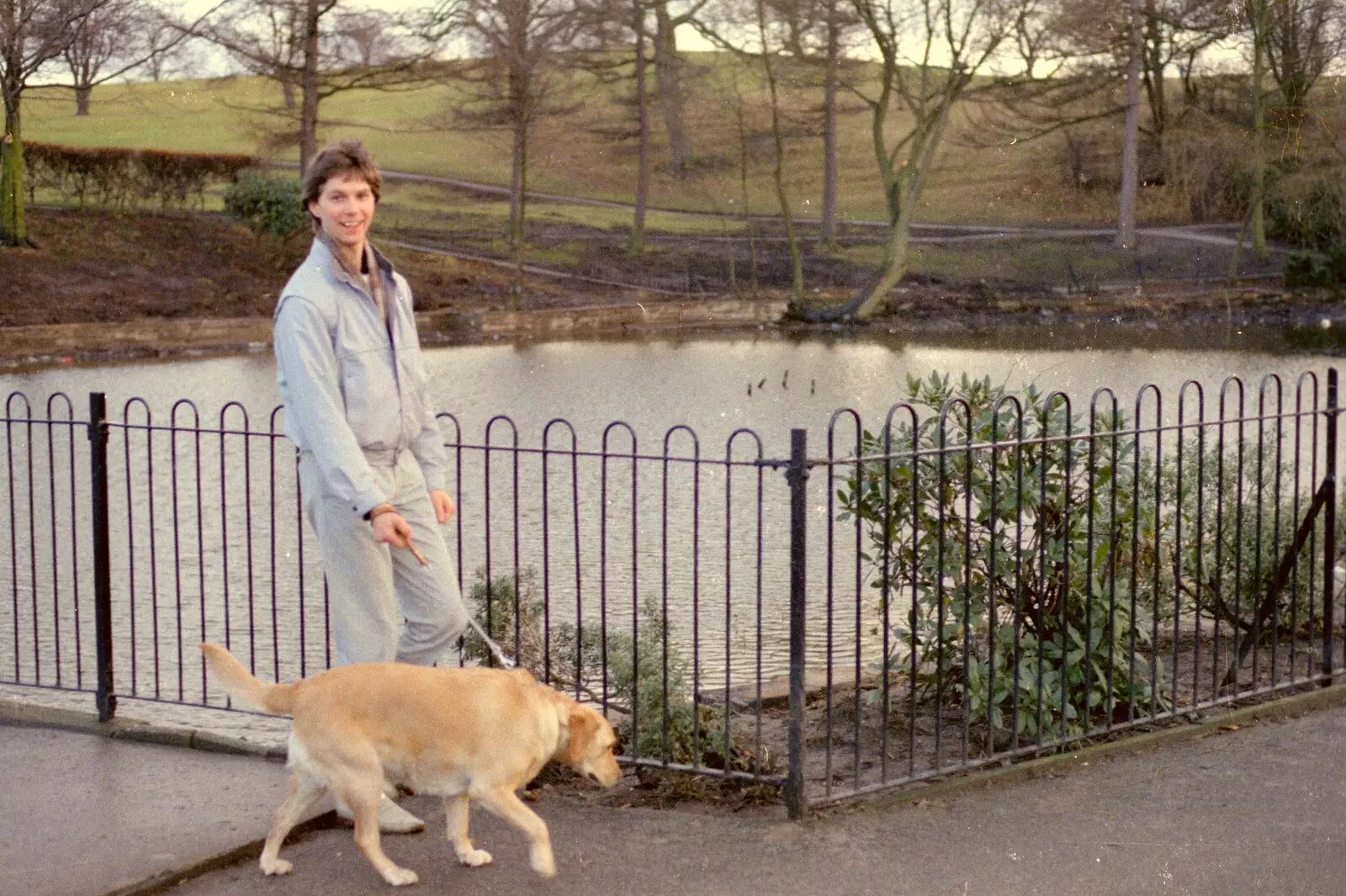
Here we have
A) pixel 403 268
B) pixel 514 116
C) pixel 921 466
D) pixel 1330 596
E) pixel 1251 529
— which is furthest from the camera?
pixel 403 268

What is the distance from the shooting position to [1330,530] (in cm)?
717

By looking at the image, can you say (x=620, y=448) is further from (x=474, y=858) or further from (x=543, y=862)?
(x=543, y=862)

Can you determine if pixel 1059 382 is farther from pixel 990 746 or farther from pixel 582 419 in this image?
pixel 990 746

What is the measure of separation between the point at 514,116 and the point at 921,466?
1096 inches

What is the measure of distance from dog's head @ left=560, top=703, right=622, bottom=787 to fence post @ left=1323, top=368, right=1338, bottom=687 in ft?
11.5

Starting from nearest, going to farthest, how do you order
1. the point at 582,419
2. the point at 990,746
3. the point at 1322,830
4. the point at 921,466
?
1. the point at 1322,830
2. the point at 990,746
3. the point at 921,466
4. the point at 582,419

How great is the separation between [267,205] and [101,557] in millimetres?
27284

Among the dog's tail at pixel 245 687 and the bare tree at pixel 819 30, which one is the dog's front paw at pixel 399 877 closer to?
the dog's tail at pixel 245 687

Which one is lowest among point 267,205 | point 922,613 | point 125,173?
A: point 922,613

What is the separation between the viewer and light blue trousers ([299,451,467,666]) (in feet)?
17.0

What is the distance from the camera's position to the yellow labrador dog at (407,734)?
4684 millimetres

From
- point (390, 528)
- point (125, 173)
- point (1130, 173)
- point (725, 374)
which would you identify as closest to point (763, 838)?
point (390, 528)

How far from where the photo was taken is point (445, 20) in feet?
113

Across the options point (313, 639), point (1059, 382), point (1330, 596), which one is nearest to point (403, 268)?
point (1059, 382)
